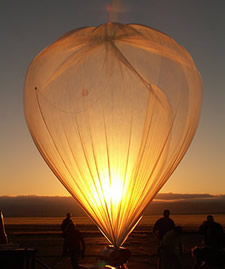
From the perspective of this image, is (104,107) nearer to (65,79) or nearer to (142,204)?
(65,79)

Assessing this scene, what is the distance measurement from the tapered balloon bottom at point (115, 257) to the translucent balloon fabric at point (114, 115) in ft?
0.74

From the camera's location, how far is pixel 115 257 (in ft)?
22.6

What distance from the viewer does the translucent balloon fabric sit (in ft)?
24.3

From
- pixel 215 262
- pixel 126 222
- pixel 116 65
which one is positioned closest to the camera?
pixel 215 262

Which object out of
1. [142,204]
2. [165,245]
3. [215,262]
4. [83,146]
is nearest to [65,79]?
[83,146]

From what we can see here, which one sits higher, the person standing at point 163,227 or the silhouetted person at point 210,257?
the person standing at point 163,227

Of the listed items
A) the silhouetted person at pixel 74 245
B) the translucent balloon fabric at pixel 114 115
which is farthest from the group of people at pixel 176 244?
the translucent balloon fabric at pixel 114 115

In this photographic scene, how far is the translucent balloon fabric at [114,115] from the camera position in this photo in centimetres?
741

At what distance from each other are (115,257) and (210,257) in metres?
1.78

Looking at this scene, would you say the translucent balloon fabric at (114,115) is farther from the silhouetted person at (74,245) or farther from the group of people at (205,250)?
the silhouetted person at (74,245)

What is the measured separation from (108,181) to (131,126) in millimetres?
1250

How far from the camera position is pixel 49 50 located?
8320mm

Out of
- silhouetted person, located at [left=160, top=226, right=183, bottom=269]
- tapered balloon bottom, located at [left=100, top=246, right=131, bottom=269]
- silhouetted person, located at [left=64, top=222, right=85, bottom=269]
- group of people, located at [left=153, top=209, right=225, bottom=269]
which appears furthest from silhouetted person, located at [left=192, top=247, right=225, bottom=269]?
silhouetted person, located at [left=64, top=222, right=85, bottom=269]

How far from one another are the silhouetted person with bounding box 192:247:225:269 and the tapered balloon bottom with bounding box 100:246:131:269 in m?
1.38
